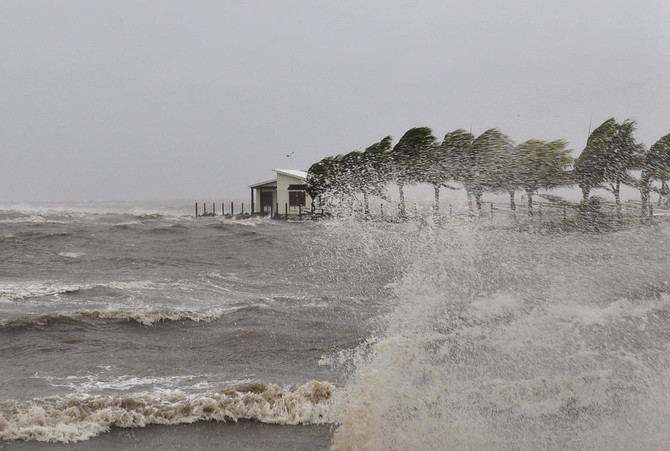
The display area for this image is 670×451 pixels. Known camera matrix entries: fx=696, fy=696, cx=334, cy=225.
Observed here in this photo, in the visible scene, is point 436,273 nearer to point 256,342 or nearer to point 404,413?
point 256,342

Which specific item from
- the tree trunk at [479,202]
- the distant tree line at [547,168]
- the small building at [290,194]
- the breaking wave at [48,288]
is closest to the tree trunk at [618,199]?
the distant tree line at [547,168]

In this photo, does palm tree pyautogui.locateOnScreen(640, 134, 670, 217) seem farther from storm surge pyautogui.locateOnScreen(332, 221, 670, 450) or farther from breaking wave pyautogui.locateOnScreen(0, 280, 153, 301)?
breaking wave pyautogui.locateOnScreen(0, 280, 153, 301)

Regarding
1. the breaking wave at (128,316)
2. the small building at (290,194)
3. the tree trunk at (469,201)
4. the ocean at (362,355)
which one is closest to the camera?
the ocean at (362,355)

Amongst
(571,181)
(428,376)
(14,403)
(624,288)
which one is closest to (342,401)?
(428,376)

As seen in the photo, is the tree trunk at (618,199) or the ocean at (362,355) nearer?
the ocean at (362,355)

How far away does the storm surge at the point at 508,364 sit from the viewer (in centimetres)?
511

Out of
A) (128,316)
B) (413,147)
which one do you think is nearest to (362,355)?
(128,316)

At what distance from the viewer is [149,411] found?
6105 mm

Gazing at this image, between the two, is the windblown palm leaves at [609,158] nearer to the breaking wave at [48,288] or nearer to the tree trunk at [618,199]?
the tree trunk at [618,199]

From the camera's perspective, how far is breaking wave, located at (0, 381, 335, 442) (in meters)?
5.70

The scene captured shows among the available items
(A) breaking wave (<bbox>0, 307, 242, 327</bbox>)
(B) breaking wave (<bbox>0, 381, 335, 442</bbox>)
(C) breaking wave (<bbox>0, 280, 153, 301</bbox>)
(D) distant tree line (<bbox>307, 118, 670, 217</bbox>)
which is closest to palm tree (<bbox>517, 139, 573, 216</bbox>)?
(D) distant tree line (<bbox>307, 118, 670, 217</bbox>)

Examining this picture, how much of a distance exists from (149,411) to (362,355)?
3.20 metres

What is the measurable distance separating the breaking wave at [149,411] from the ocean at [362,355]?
2cm

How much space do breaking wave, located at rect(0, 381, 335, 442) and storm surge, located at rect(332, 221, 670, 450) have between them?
15.8 inches
